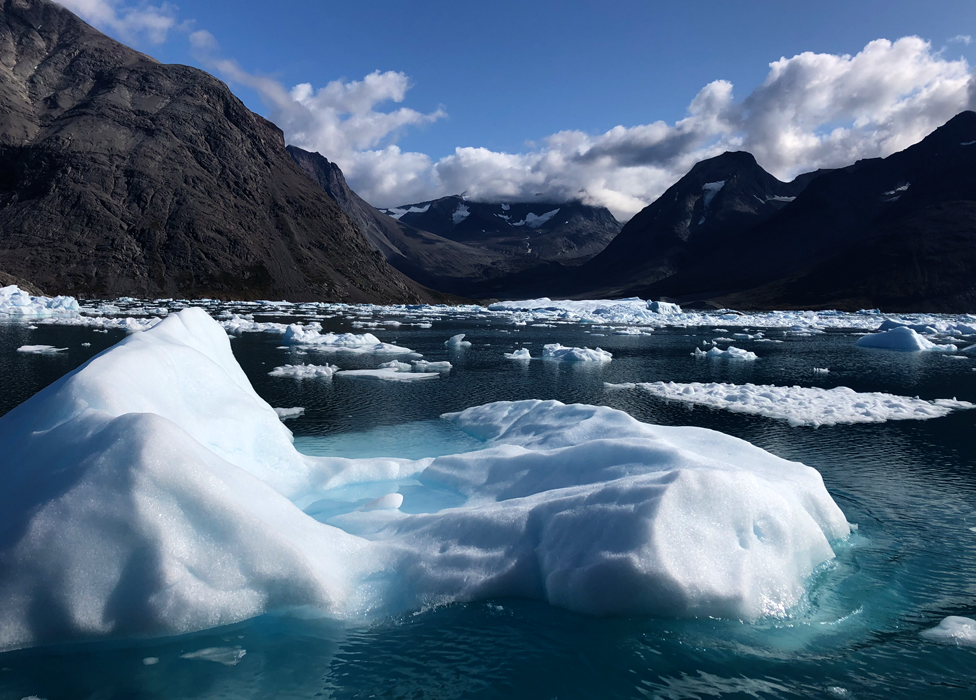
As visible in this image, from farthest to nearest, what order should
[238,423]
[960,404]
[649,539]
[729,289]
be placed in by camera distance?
[729,289]
[960,404]
[238,423]
[649,539]

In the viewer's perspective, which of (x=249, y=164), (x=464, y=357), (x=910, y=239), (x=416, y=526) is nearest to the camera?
(x=416, y=526)

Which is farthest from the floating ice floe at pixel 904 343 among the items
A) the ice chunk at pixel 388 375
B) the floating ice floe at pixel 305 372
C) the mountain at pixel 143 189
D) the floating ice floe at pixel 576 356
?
the mountain at pixel 143 189

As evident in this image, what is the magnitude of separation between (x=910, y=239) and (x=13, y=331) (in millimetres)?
164461

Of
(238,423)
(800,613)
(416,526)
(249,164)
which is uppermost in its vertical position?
(249,164)

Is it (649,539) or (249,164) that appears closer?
(649,539)

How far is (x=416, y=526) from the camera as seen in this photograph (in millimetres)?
9125

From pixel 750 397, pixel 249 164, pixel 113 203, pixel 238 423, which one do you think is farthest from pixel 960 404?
pixel 249 164

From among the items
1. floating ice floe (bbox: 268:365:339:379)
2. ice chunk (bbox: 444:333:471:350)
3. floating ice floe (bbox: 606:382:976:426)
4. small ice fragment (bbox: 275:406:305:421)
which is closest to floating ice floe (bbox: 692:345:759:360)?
floating ice floe (bbox: 606:382:976:426)

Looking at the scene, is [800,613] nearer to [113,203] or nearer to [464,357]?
[464,357]

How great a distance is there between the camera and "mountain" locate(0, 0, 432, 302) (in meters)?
111

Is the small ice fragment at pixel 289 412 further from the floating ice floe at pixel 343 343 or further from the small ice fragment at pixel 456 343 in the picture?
the small ice fragment at pixel 456 343

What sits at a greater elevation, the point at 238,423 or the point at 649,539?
the point at 238,423

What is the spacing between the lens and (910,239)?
136000 mm

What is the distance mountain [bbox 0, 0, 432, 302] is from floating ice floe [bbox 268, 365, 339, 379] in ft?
315
